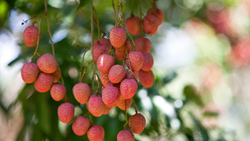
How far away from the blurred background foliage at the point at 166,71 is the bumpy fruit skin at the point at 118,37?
5.5 inches

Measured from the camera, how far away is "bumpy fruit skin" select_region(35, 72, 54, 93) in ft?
1.39

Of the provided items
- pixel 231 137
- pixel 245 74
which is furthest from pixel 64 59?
pixel 245 74

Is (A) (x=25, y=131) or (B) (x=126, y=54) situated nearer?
(B) (x=126, y=54)

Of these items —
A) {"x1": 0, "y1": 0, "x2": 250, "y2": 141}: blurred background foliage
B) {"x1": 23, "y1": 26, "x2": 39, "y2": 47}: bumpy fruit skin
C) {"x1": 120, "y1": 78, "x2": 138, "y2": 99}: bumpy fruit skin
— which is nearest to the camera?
{"x1": 120, "y1": 78, "x2": 138, "y2": 99}: bumpy fruit skin

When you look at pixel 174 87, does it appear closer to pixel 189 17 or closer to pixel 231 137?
pixel 189 17

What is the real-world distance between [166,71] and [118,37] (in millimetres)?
697

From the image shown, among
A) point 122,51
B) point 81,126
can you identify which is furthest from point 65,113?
point 122,51

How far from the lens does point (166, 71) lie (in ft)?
3.41

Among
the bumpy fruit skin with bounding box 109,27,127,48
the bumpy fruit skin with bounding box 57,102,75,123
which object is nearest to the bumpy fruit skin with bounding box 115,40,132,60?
the bumpy fruit skin with bounding box 109,27,127,48

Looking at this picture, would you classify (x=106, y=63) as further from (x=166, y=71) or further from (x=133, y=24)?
(x=166, y=71)

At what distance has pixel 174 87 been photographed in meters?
1.63

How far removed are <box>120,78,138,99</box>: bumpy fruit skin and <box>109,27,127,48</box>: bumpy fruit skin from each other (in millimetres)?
56

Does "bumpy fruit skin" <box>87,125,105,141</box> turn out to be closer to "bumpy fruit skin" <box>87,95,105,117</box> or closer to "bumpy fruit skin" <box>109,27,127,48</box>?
"bumpy fruit skin" <box>87,95,105,117</box>

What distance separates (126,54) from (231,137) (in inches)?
27.8
